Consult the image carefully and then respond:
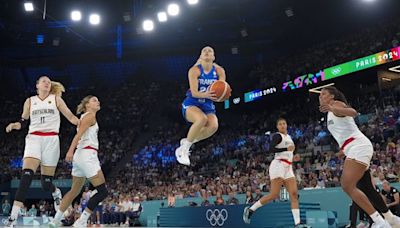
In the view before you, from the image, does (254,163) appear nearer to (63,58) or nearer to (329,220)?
(329,220)

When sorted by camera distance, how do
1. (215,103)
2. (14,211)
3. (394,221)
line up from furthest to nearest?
(215,103)
(14,211)
(394,221)

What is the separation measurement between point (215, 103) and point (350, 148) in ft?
69.0

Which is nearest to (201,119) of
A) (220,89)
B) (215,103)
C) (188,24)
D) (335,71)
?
(220,89)

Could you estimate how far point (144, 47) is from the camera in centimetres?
2877

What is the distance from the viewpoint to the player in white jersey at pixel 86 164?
5949 millimetres

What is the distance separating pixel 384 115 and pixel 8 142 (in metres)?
22.6

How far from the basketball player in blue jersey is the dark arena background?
4152 millimetres

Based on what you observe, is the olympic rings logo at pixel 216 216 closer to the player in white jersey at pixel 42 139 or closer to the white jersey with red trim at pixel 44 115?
the player in white jersey at pixel 42 139

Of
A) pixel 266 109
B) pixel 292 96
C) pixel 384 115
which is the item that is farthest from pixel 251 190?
pixel 266 109

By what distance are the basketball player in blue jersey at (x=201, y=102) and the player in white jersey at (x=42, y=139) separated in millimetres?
1636

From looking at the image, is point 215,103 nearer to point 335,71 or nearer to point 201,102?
point 335,71

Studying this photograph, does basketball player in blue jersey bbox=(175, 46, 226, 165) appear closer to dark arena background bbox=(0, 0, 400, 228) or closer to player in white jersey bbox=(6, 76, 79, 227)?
player in white jersey bbox=(6, 76, 79, 227)

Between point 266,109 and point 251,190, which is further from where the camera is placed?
point 266,109

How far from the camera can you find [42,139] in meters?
5.98
